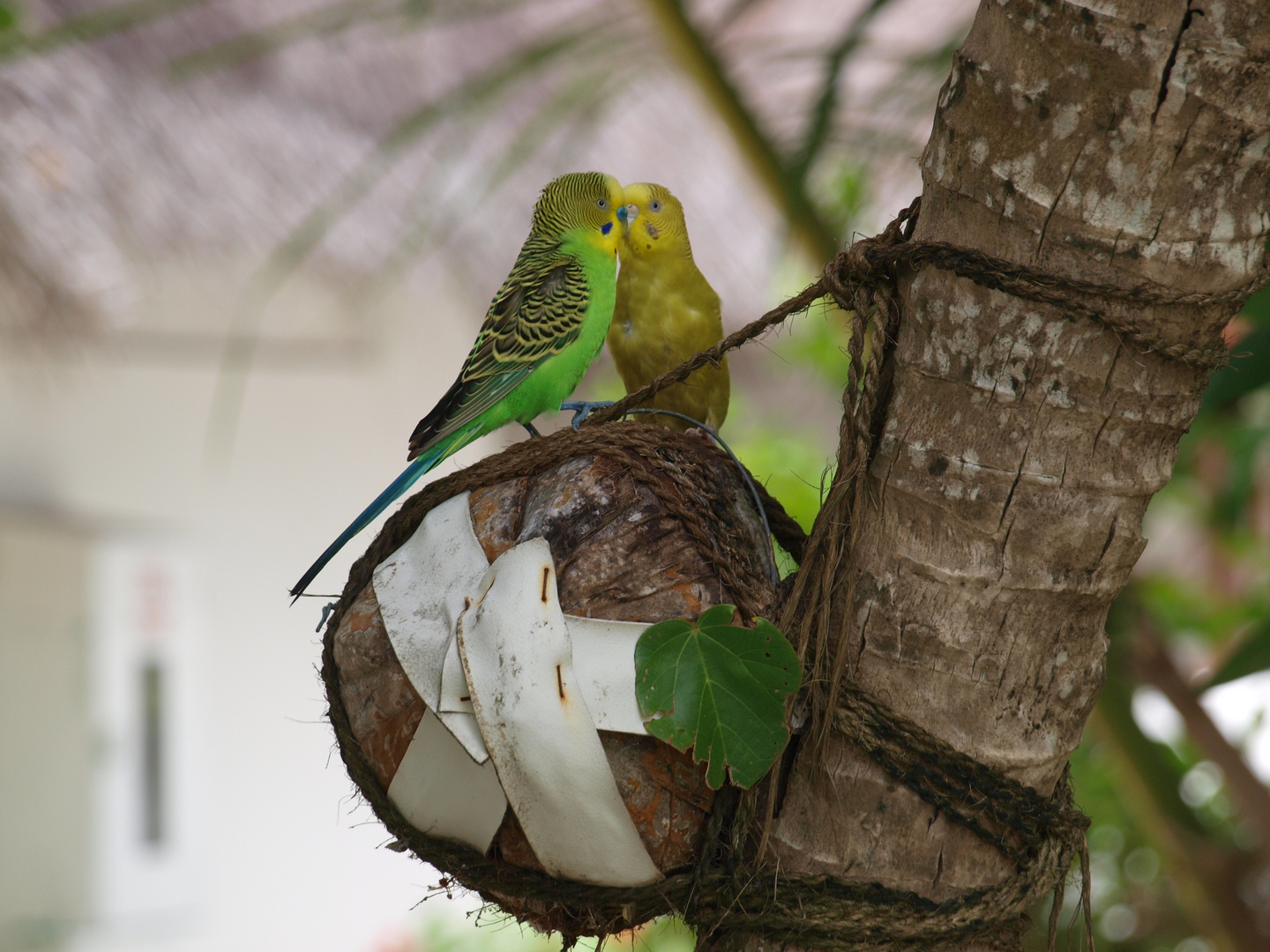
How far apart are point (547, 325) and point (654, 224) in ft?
0.55

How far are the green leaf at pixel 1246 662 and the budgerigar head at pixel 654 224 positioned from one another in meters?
0.73

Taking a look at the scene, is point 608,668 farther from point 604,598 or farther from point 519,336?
point 519,336

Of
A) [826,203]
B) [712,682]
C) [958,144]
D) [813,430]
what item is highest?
[813,430]

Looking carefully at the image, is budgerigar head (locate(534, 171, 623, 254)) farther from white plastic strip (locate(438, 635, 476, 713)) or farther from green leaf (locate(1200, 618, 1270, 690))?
green leaf (locate(1200, 618, 1270, 690))

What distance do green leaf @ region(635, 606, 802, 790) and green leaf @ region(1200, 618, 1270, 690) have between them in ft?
2.28

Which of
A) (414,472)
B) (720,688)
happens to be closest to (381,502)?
(414,472)

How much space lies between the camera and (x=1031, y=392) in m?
0.69

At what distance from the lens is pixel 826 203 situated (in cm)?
189

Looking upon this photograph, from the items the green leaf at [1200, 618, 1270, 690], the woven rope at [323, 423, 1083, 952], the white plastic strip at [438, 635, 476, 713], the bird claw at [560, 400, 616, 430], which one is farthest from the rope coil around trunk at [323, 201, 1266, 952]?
the green leaf at [1200, 618, 1270, 690]

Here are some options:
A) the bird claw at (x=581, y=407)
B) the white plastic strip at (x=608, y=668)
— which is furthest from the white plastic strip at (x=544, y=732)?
the bird claw at (x=581, y=407)

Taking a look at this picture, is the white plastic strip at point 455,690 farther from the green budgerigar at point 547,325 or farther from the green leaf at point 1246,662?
the green leaf at point 1246,662

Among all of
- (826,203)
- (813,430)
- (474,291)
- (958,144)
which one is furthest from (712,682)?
(813,430)

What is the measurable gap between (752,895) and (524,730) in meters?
0.20

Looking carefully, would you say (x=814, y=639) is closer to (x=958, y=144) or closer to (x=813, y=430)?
(x=958, y=144)
